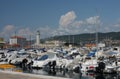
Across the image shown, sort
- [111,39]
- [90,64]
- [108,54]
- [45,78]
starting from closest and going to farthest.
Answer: [45,78]
[90,64]
[108,54]
[111,39]

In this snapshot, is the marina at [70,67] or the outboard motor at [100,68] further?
the outboard motor at [100,68]

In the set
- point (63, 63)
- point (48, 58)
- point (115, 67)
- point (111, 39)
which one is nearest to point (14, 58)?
point (48, 58)

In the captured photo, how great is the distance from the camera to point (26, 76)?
57.4ft

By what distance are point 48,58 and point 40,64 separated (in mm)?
1677

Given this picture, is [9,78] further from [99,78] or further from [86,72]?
[86,72]

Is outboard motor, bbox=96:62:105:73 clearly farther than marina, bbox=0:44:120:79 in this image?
Yes

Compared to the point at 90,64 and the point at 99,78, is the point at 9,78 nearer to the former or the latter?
the point at 99,78

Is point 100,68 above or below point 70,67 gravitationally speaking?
Answer: above

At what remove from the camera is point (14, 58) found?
158 feet

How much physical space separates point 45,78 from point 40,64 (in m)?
23.2

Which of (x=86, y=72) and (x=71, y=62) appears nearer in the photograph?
(x=86, y=72)

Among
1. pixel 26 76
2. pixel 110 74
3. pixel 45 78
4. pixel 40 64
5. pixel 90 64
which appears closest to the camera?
pixel 45 78

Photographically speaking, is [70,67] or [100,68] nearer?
[100,68]

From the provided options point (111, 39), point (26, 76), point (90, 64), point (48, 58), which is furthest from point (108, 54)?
point (111, 39)
